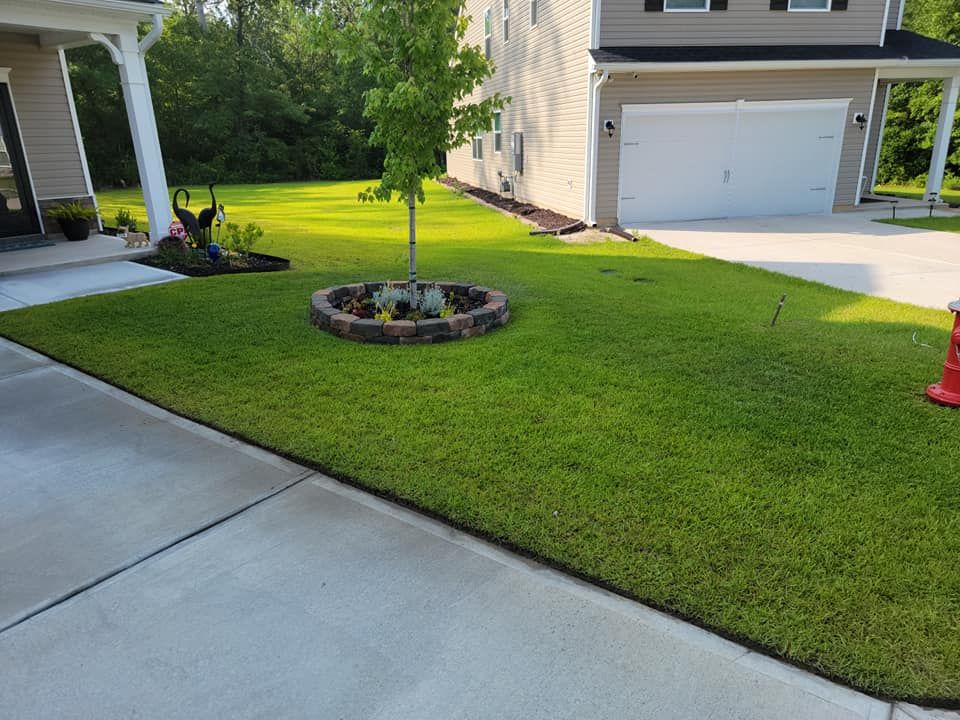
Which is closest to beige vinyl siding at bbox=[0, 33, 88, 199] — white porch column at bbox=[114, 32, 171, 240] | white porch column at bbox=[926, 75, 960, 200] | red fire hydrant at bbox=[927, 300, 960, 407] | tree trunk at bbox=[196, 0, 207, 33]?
white porch column at bbox=[114, 32, 171, 240]

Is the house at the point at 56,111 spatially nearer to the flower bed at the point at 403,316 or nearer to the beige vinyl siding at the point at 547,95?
the flower bed at the point at 403,316

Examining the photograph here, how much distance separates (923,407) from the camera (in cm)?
414

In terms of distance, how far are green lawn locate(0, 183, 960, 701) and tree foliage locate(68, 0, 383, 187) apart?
2256 cm

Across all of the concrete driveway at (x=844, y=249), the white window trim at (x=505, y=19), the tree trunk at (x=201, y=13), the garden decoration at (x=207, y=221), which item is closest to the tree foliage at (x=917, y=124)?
the concrete driveway at (x=844, y=249)

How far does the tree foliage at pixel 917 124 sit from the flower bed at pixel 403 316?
1775 centimetres

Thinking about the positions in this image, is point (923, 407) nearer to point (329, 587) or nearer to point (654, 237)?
point (329, 587)

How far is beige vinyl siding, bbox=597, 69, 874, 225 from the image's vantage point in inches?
455

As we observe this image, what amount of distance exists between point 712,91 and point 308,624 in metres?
12.2

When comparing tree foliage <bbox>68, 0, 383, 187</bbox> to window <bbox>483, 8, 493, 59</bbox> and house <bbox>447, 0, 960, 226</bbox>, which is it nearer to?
window <bbox>483, 8, 493, 59</bbox>

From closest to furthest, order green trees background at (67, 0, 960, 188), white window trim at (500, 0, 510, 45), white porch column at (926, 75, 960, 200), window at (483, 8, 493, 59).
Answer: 1. white porch column at (926, 75, 960, 200)
2. white window trim at (500, 0, 510, 45)
3. window at (483, 8, 493, 59)
4. green trees background at (67, 0, 960, 188)

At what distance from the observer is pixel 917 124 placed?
62.2 feet

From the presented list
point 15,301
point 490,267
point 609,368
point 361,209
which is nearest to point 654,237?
point 490,267

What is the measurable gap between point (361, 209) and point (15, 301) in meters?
10.0

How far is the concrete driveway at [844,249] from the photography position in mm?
7527
